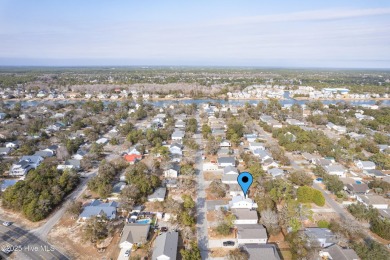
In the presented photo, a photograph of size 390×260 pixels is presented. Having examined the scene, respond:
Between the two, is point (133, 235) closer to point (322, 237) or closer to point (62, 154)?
point (322, 237)

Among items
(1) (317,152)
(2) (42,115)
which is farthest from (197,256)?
(2) (42,115)

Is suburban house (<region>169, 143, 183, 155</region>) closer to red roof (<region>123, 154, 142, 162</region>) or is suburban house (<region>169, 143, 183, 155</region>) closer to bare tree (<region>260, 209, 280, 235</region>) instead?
red roof (<region>123, 154, 142, 162</region>)

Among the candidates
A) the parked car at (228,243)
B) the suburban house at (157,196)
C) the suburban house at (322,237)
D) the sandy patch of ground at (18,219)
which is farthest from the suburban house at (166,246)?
the sandy patch of ground at (18,219)

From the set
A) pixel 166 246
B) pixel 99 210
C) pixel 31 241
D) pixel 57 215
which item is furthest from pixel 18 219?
pixel 166 246

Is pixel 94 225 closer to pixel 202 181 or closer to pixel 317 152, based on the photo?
pixel 202 181

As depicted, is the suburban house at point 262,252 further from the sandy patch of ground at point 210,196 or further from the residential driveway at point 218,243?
the sandy patch of ground at point 210,196
